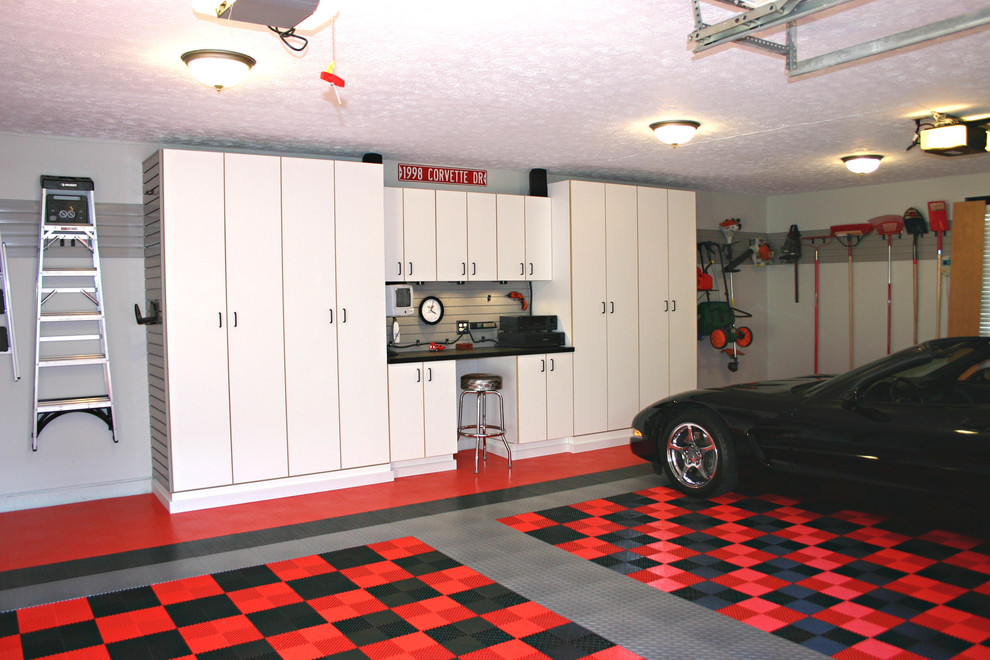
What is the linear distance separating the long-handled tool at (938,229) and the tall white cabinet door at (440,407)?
5236mm

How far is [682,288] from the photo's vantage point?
726 cm

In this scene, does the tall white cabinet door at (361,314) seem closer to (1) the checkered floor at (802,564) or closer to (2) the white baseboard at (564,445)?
(2) the white baseboard at (564,445)

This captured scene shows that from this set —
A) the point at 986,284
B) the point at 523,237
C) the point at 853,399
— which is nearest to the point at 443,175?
the point at 523,237

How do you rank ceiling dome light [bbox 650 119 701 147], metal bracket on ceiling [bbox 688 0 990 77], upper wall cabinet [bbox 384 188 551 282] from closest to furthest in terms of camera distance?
1. metal bracket on ceiling [bbox 688 0 990 77]
2. ceiling dome light [bbox 650 119 701 147]
3. upper wall cabinet [bbox 384 188 551 282]

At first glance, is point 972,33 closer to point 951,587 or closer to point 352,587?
point 951,587

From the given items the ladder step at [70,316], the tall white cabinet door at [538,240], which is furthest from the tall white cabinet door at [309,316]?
the tall white cabinet door at [538,240]

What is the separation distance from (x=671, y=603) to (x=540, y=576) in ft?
2.16

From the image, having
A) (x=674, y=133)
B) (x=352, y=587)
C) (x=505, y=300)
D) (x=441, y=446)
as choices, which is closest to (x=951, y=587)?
(x=352, y=587)

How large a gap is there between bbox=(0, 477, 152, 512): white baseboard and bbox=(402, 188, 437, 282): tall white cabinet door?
2.48 metres

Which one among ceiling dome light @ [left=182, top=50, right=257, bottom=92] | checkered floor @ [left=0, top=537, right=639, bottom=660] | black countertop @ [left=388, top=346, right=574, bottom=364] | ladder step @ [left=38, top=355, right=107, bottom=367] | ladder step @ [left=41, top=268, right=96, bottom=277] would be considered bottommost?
checkered floor @ [left=0, top=537, right=639, bottom=660]

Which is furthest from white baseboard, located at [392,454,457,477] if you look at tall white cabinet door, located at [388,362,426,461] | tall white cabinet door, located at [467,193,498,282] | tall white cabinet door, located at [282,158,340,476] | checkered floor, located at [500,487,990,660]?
tall white cabinet door, located at [467,193,498,282]

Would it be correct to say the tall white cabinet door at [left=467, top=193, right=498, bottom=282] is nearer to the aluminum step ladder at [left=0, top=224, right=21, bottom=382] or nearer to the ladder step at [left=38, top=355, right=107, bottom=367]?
the ladder step at [left=38, top=355, right=107, bottom=367]

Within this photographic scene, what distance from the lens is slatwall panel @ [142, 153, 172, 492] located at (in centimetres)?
486

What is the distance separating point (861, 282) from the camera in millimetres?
8352
